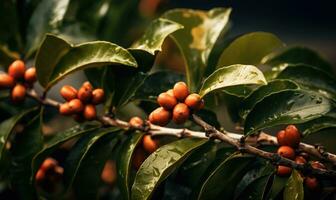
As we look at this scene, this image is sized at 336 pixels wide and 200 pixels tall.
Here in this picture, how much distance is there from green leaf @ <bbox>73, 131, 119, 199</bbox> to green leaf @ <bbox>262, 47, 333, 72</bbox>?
1.51 ft

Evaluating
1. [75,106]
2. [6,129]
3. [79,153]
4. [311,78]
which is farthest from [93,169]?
[311,78]

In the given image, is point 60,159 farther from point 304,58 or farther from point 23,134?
point 304,58

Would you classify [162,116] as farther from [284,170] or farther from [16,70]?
[16,70]

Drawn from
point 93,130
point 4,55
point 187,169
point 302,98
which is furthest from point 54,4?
point 302,98

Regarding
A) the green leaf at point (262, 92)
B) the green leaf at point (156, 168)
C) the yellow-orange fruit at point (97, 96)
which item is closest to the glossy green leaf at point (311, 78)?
the green leaf at point (262, 92)

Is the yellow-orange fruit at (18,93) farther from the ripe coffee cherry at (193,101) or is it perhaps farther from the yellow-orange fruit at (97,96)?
the ripe coffee cherry at (193,101)

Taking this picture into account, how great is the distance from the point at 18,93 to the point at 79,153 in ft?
0.75

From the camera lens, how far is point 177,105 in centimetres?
112

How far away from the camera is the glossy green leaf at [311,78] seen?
1.29 m

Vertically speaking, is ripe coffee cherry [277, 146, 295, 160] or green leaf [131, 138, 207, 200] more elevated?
ripe coffee cherry [277, 146, 295, 160]

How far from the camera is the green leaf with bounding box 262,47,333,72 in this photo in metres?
1.41

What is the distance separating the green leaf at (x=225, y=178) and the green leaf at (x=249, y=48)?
0.27m

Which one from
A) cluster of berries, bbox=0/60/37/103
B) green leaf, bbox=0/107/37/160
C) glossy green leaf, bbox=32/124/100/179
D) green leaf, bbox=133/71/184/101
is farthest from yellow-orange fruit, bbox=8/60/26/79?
green leaf, bbox=133/71/184/101

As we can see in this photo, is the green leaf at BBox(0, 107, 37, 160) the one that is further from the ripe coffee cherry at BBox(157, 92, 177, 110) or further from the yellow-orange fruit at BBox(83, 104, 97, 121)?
the ripe coffee cherry at BBox(157, 92, 177, 110)
